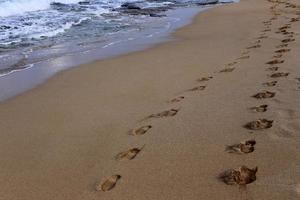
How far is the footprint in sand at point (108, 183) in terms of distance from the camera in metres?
3.16

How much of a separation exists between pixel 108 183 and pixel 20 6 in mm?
16530

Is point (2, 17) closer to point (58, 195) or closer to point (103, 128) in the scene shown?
point (103, 128)

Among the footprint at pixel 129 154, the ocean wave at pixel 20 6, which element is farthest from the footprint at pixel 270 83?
the ocean wave at pixel 20 6

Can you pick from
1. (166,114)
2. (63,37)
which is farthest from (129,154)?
(63,37)

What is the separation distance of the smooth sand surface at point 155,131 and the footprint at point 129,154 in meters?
0.06

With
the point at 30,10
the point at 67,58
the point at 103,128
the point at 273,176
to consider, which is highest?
the point at 273,176

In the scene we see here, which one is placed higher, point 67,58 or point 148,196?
point 148,196

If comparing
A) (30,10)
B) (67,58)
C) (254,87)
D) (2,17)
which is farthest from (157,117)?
(30,10)

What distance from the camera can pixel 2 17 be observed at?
16359 millimetres

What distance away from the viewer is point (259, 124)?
3.87 metres

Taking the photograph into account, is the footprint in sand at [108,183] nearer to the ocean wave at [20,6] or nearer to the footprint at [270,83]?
the footprint at [270,83]

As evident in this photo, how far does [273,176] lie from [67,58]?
6.15m

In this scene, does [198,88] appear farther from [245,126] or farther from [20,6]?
[20,6]

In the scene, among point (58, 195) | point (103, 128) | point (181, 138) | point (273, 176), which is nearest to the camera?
point (273, 176)
